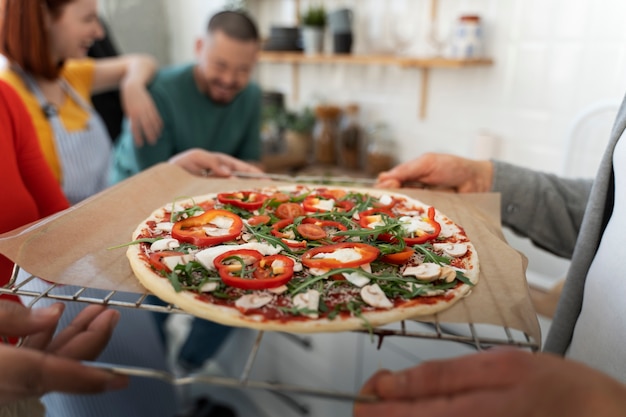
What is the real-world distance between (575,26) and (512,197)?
103cm

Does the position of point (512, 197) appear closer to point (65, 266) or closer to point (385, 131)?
point (65, 266)

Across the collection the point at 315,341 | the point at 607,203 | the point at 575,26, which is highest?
the point at 575,26

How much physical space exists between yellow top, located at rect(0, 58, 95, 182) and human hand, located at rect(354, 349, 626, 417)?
65.0 inches

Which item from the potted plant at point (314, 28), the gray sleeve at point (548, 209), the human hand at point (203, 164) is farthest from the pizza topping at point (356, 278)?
the potted plant at point (314, 28)

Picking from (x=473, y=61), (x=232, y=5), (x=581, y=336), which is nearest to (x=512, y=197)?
(x=581, y=336)

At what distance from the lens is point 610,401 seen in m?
0.47

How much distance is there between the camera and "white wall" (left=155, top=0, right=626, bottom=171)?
5.95ft

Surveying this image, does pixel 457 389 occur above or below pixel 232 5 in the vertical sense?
below

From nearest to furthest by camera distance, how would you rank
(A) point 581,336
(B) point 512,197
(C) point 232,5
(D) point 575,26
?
1. (A) point 581,336
2. (B) point 512,197
3. (D) point 575,26
4. (C) point 232,5

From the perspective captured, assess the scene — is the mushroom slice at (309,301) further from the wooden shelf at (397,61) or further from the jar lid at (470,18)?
the jar lid at (470,18)

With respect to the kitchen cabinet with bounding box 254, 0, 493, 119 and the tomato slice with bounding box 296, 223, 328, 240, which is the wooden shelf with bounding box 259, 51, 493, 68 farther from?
the tomato slice with bounding box 296, 223, 328, 240

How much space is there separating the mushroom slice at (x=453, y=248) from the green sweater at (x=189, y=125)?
1.49 m

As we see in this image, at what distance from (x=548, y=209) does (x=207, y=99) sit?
1685 millimetres

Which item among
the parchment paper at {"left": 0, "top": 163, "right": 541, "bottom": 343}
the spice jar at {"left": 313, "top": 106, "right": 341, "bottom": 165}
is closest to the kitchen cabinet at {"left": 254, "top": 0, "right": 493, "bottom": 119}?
the spice jar at {"left": 313, "top": 106, "right": 341, "bottom": 165}
